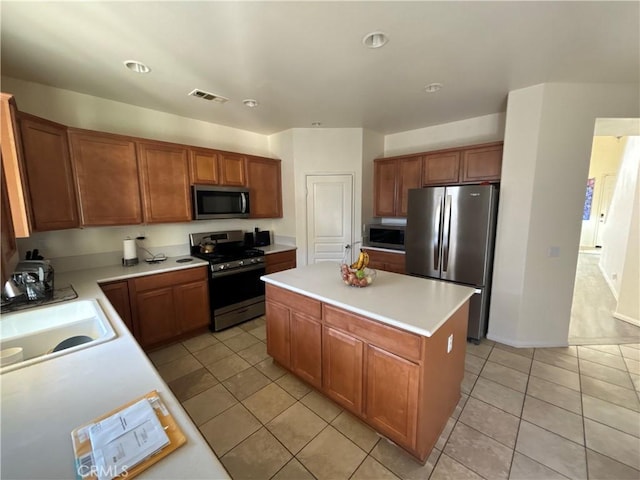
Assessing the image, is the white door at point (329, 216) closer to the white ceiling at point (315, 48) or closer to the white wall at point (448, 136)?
the white wall at point (448, 136)

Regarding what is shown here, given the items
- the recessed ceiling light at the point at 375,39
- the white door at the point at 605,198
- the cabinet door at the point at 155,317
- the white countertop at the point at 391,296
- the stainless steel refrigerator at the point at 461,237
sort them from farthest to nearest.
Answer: the white door at the point at 605,198
the stainless steel refrigerator at the point at 461,237
the cabinet door at the point at 155,317
the recessed ceiling light at the point at 375,39
the white countertop at the point at 391,296

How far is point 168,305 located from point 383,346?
7.97 feet

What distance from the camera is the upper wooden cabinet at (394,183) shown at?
3.90 m

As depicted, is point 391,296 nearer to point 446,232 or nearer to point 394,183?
point 446,232

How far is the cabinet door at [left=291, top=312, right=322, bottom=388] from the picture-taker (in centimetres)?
206

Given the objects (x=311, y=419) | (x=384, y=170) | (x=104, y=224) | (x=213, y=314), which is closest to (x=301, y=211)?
(x=384, y=170)

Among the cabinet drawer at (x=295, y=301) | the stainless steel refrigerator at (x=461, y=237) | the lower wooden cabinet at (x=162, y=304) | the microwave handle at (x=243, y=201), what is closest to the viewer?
the cabinet drawer at (x=295, y=301)

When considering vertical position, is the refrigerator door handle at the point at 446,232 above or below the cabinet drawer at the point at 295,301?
above

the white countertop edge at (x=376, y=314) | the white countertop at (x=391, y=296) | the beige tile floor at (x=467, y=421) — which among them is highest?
the white countertop at (x=391, y=296)

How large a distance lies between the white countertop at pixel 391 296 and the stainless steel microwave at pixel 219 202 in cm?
158

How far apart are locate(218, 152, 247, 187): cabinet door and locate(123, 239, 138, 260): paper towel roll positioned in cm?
128

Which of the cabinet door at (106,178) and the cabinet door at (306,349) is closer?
the cabinet door at (306,349)

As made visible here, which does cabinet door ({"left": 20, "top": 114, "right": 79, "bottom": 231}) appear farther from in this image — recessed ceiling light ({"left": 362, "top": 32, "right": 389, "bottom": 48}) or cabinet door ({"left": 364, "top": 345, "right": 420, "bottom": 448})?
cabinet door ({"left": 364, "top": 345, "right": 420, "bottom": 448})

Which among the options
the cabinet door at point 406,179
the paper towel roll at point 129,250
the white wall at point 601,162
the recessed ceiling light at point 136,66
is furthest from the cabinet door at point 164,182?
the white wall at point 601,162
